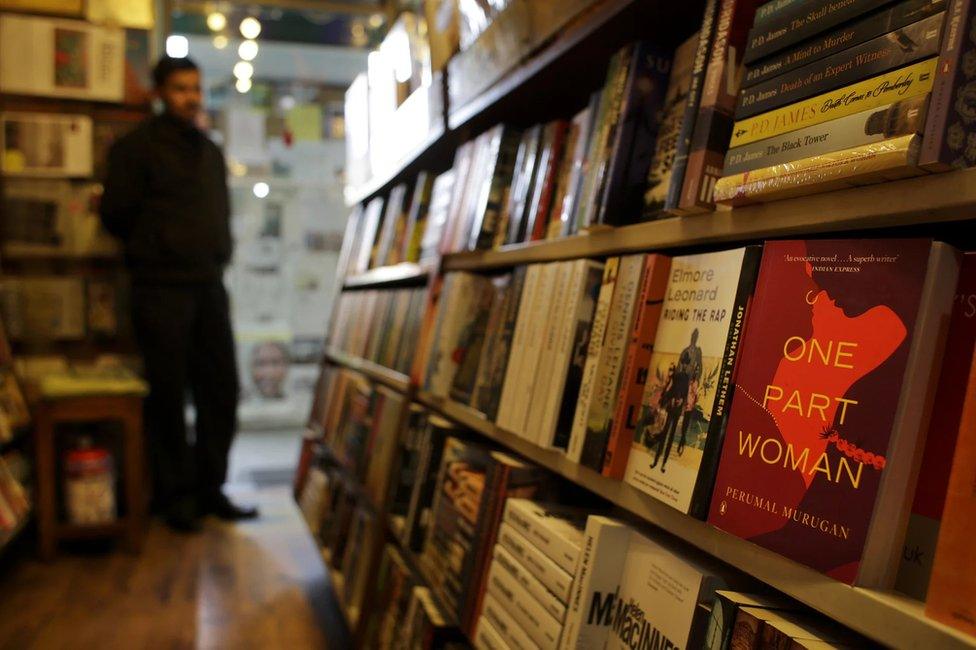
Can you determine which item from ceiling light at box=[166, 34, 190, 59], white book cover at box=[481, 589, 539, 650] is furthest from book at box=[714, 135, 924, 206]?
ceiling light at box=[166, 34, 190, 59]

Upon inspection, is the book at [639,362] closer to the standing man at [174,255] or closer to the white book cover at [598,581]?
the white book cover at [598,581]

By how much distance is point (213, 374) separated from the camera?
3041 mm

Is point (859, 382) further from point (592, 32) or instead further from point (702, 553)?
point (592, 32)

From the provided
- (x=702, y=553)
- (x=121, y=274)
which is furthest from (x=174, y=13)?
(x=702, y=553)

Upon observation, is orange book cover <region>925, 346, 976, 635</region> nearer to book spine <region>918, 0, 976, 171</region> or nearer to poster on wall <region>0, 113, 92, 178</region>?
book spine <region>918, 0, 976, 171</region>

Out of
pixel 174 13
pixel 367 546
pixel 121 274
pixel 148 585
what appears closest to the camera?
pixel 367 546

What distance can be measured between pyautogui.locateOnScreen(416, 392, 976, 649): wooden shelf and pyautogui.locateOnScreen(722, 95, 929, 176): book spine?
1.14 feet

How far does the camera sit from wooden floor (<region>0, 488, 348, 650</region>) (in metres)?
1.99

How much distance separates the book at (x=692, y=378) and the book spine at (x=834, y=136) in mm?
88

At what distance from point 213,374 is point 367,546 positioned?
1.46 m

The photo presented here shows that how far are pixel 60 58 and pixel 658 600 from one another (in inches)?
121

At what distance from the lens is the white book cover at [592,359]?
954mm

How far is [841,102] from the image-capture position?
63 cm

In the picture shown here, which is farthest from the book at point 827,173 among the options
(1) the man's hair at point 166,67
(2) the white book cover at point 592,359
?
(1) the man's hair at point 166,67
